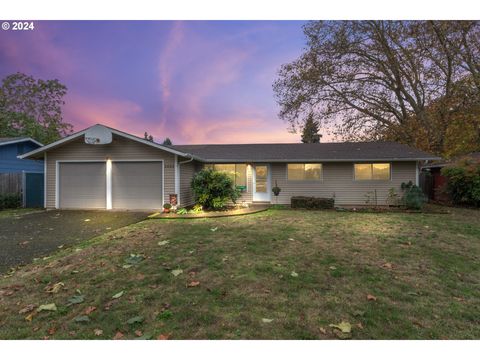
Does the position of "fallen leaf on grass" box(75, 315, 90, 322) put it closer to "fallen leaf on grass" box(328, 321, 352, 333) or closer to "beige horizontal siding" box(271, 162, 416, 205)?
"fallen leaf on grass" box(328, 321, 352, 333)

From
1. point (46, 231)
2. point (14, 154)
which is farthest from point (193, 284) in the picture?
point (14, 154)

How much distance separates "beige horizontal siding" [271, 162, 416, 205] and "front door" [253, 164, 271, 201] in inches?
13.7

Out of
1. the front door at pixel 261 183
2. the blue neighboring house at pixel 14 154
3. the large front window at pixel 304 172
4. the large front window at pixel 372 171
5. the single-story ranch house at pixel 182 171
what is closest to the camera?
the single-story ranch house at pixel 182 171

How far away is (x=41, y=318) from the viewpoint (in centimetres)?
255

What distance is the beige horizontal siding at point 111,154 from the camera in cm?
1034

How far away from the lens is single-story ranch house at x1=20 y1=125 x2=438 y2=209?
10.4m

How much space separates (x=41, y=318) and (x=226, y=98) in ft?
42.4

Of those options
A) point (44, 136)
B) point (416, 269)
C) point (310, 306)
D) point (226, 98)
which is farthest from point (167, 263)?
point (44, 136)

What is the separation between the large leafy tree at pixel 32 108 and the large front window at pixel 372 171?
29.0 metres

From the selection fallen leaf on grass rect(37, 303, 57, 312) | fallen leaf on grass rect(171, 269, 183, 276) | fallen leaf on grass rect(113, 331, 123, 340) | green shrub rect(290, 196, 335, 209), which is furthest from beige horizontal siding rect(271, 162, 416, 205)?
fallen leaf on grass rect(113, 331, 123, 340)

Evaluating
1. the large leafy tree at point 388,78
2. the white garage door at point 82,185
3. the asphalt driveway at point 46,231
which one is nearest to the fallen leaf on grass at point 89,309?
the asphalt driveway at point 46,231

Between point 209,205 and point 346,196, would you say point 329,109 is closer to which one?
point 346,196

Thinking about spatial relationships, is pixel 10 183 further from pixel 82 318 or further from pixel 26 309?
pixel 82 318

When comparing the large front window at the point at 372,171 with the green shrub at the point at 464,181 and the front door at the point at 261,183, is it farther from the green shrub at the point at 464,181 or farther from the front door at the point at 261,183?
the front door at the point at 261,183
